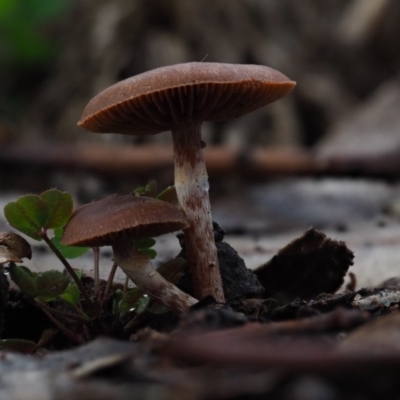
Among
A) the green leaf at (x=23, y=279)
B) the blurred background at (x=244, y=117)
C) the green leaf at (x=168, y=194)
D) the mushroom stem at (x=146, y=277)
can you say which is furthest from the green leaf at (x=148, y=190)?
the blurred background at (x=244, y=117)

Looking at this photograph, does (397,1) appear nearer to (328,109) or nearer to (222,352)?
(328,109)

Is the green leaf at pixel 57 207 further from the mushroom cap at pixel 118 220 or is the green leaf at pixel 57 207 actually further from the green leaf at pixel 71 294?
the green leaf at pixel 71 294

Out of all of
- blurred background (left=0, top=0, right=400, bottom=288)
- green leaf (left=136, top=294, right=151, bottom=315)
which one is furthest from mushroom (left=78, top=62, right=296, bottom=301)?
blurred background (left=0, top=0, right=400, bottom=288)

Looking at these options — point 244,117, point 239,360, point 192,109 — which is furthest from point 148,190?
point 244,117

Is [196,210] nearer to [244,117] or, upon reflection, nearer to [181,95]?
[181,95]

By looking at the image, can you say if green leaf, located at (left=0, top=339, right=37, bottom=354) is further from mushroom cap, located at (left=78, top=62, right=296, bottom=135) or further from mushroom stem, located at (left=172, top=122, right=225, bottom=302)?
mushroom cap, located at (left=78, top=62, right=296, bottom=135)

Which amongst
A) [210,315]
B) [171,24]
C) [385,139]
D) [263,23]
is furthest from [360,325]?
[263,23]
